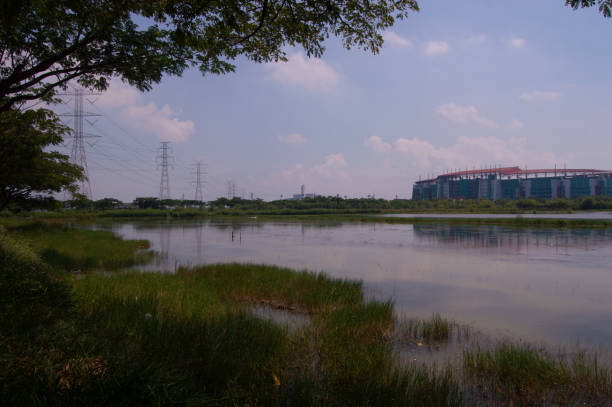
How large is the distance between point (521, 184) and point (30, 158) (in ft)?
583

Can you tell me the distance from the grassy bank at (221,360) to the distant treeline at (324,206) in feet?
293

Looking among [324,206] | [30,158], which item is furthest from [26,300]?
[324,206]

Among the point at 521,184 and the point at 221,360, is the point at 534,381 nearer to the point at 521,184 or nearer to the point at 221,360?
the point at 221,360

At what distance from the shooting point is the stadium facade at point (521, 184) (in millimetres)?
140250

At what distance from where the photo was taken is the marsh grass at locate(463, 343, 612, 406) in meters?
5.29

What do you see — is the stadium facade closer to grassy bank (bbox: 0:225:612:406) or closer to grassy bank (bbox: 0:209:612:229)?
grassy bank (bbox: 0:209:612:229)

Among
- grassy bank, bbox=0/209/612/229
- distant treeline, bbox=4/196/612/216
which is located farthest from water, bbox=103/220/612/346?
distant treeline, bbox=4/196/612/216

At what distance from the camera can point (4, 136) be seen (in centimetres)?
1363

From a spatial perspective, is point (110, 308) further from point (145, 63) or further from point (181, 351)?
point (145, 63)

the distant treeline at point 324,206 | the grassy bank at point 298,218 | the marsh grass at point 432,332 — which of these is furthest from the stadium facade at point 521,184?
the marsh grass at point 432,332

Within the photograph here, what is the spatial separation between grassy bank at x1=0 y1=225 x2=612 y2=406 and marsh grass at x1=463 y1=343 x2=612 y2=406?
20 millimetres

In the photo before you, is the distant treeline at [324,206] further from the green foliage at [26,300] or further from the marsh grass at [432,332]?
the marsh grass at [432,332]

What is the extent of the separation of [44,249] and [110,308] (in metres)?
13.0

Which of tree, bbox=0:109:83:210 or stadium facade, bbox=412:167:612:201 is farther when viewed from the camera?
stadium facade, bbox=412:167:612:201
